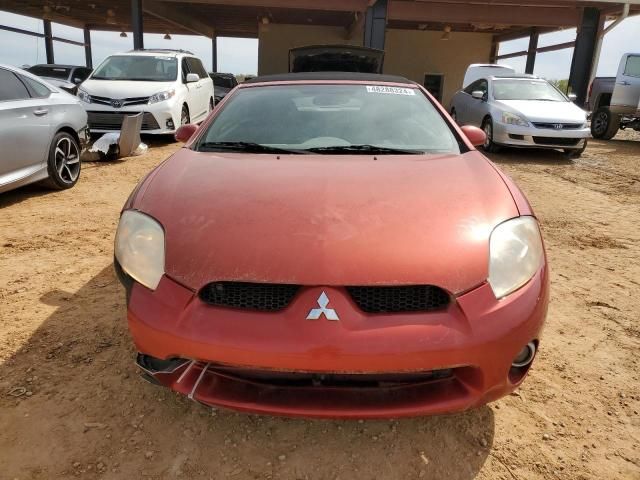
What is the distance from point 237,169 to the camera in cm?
215

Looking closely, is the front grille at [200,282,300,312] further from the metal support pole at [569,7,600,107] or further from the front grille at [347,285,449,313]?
the metal support pole at [569,7,600,107]

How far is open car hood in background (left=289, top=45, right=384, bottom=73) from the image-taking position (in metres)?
7.65

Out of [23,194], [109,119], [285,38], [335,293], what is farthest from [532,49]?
[335,293]

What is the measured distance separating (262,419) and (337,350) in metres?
0.65

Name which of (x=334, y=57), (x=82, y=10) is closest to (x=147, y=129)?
(x=334, y=57)

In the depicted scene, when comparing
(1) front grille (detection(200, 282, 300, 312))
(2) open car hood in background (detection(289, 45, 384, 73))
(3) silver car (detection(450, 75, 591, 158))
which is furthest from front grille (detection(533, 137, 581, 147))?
(1) front grille (detection(200, 282, 300, 312))

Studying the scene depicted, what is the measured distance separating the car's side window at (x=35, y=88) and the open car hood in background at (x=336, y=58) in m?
3.93

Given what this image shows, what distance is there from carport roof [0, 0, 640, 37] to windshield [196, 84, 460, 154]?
11.7 meters

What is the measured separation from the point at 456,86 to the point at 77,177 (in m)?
19.5

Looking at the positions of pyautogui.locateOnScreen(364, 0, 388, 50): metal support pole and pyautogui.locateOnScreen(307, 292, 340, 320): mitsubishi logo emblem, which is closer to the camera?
pyautogui.locateOnScreen(307, 292, 340, 320): mitsubishi logo emblem

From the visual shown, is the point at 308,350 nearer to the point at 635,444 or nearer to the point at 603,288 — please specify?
the point at 635,444

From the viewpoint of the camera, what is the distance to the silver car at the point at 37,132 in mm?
4410

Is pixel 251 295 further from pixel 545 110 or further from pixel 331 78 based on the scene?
pixel 545 110

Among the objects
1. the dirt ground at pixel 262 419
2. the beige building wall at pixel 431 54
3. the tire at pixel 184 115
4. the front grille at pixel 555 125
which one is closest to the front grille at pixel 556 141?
the front grille at pixel 555 125
